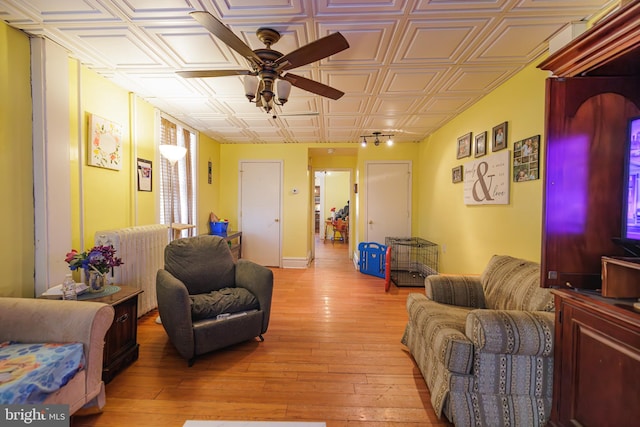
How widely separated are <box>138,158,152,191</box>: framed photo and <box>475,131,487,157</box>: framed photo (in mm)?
3987

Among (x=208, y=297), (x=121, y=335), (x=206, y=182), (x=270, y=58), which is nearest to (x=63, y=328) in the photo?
(x=121, y=335)

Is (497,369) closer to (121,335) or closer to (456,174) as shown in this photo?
(121,335)

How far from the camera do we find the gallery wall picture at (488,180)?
2594mm

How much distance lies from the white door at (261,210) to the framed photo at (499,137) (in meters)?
3.61

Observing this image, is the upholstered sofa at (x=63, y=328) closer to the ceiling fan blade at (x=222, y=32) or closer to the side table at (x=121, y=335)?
the side table at (x=121, y=335)

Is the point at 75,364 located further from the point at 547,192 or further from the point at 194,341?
the point at 547,192

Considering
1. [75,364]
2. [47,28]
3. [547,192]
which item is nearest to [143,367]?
[75,364]

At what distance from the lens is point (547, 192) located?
138 cm

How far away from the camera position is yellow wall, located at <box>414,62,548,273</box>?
2.24m

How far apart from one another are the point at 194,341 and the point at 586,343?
2395 millimetres

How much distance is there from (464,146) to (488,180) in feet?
2.48

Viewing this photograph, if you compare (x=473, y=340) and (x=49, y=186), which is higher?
(x=49, y=186)

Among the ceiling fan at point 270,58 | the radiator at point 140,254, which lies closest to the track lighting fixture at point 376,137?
the ceiling fan at point 270,58

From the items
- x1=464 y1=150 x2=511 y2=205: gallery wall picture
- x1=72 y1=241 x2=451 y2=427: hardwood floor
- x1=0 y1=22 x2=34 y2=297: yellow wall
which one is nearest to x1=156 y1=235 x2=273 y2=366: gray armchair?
x1=72 y1=241 x2=451 y2=427: hardwood floor
